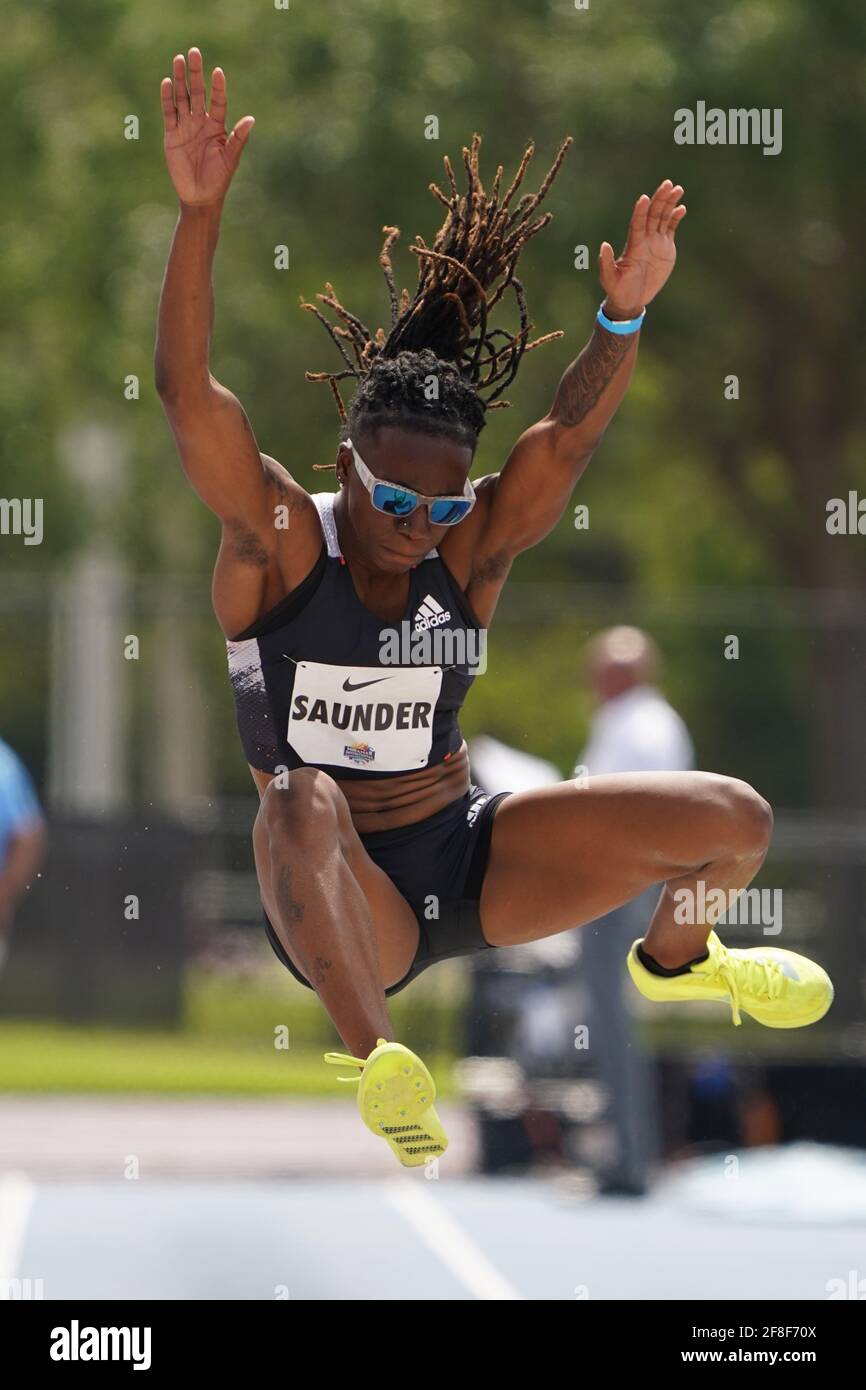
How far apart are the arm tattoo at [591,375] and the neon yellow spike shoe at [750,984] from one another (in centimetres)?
132

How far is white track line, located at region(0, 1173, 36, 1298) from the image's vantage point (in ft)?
22.4

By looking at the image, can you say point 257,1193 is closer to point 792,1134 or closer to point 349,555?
point 792,1134

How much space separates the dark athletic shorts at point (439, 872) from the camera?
4.77 m

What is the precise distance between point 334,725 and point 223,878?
4965mm

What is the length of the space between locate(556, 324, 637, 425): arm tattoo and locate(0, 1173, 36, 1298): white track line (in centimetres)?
303

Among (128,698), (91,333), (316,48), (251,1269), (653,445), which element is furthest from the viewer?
(653,445)

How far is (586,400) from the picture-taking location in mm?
4766

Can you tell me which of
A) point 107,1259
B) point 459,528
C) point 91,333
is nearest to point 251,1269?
point 107,1259

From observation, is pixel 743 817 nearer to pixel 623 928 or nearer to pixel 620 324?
pixel 620 324

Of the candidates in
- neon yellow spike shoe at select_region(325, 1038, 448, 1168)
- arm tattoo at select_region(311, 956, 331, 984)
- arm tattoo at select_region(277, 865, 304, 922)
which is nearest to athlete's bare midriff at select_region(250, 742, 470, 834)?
arm tattoo at select_region(277, 865, 304, 922)

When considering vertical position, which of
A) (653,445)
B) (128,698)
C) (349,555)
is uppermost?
(653,445)

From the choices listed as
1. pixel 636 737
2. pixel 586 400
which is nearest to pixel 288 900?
pixel 586 400

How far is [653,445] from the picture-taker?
13.9 meters

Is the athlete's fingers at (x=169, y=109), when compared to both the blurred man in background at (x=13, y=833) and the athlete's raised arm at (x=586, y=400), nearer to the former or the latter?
the athlete's raised arm at (x=586, y=400)
